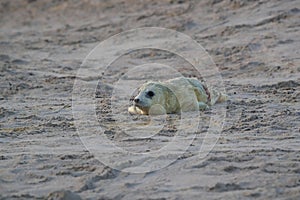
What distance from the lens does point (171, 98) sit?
267 inches

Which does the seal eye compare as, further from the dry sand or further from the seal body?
the dry sand

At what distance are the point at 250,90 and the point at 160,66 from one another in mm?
2053

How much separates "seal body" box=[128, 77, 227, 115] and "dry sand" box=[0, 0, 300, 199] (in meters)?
0.32

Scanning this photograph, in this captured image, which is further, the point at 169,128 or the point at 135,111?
the point at 135,111

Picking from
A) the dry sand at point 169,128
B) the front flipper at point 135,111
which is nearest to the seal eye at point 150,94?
the front flipper at point 135,111

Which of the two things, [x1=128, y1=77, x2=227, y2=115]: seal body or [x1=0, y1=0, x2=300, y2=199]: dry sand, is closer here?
[x1=0, y1=0, x2=300, y2=199]: dry sand

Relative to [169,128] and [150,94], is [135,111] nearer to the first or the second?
[150,94]

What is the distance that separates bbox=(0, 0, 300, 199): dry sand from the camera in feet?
14.8

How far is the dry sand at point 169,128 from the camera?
4.50 meters

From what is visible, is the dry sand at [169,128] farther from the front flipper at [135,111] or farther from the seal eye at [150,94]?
the seal eye at [150,94]

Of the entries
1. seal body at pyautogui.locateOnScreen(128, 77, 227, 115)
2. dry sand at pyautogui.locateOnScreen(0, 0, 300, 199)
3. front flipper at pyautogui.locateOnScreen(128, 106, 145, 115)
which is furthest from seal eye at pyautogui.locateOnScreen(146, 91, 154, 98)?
dry sand at pyautogui.locateOnScreen(0, 0, 300, 199)

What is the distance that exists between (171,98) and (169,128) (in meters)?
0.77

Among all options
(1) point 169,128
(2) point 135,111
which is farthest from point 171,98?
(1) point 169,128

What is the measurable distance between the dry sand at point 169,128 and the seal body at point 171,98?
32 cm
